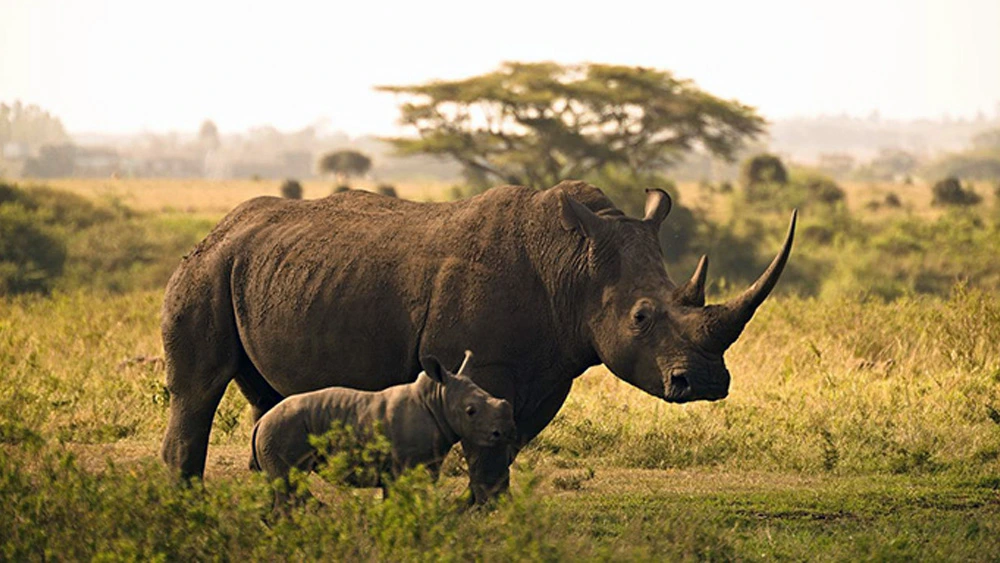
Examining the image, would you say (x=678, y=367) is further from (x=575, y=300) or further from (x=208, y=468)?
(x=208, y=468)

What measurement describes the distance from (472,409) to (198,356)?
7.52 ft

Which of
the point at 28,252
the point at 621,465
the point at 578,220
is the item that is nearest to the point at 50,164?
the point at 28,252

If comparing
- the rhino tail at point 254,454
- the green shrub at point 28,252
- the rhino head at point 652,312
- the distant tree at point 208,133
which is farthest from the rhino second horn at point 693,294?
the distant tree at point 208,133

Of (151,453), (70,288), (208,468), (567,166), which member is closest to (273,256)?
(208,468)

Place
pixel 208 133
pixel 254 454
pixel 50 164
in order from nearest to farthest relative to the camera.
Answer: pixel 254 454, pixel 50 164, pixel 208 133

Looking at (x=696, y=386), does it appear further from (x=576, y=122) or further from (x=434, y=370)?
(x=576, y=122)

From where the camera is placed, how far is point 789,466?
35.7ft

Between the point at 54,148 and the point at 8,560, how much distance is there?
97392 millimetres

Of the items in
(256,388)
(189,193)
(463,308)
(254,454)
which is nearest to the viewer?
(254,454)

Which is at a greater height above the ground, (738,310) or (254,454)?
(738,310)

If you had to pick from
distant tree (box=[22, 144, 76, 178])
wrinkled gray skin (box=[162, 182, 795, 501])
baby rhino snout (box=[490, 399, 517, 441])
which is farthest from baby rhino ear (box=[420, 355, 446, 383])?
distant tree (box=[22, 144, 76, 178])

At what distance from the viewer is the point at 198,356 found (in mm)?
9227

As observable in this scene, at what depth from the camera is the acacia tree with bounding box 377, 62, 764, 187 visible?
136 ft

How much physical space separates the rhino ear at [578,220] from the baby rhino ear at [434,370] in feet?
4.42
